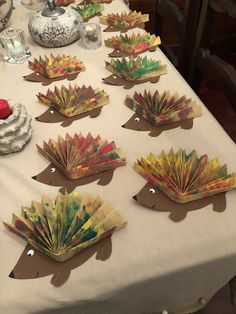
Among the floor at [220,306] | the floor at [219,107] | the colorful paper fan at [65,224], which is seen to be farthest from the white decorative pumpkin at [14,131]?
the floor at [219,107]

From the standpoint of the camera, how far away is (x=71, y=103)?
75 centimetres

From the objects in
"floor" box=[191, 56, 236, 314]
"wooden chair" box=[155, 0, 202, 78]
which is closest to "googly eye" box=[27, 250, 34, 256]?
"wooden chair" box=[155, 0, 202, 78]

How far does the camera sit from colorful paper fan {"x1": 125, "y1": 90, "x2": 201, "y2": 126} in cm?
69

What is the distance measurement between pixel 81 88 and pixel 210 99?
1.47m

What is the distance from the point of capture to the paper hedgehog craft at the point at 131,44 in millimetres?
928

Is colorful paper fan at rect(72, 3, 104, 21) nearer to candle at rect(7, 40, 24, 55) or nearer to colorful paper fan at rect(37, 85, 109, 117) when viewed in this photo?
candle at rect(7, 40, 24, 55)

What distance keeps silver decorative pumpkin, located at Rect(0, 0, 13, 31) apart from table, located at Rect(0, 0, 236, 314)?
59 centimetres

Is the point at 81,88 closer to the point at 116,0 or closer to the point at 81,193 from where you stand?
the point at 81,193

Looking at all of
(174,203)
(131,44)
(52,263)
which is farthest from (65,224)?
(131,44)

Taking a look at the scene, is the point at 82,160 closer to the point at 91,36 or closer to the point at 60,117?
the point at 60,117

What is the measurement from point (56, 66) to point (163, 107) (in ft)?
1.14

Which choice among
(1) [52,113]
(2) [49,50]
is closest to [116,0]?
(2) [49,50]

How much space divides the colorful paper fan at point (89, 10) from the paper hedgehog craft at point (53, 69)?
0.30m

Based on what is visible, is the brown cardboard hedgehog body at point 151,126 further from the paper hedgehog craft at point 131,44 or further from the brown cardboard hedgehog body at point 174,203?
the paper hedgehog craft at point 131,44
